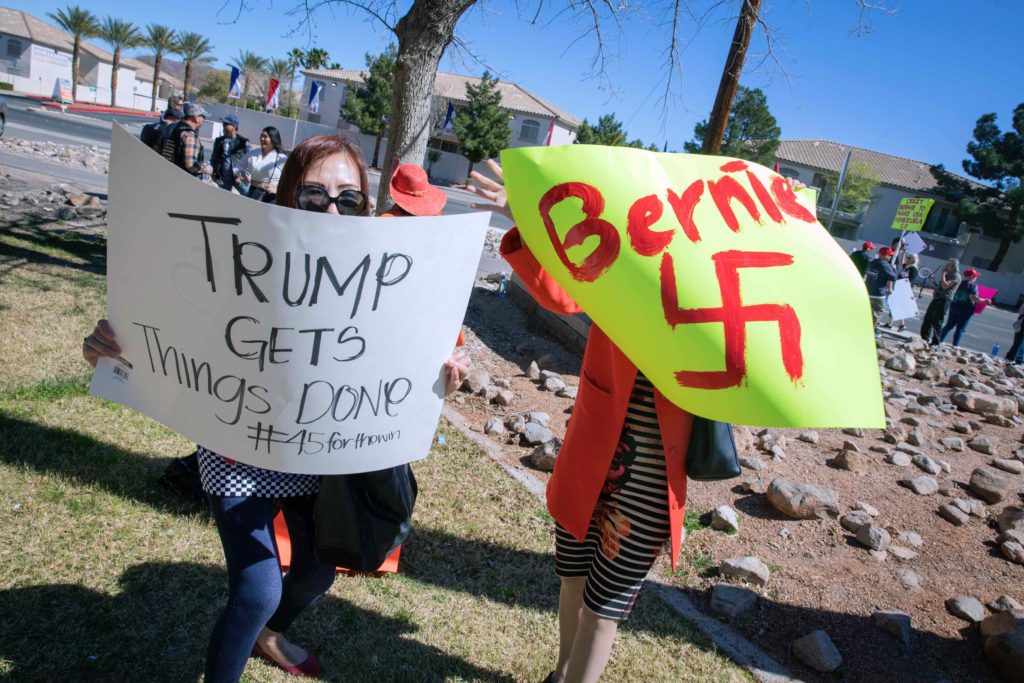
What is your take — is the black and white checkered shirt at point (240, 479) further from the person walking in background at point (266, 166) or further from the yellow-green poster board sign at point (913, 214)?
the yellow-green poster board sign at point (913, 214)

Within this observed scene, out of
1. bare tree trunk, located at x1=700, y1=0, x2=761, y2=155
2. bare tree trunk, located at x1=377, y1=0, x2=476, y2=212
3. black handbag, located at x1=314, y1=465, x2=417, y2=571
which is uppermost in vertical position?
bare tree trunk, located at x1=700, y1=0, x2=761, y2=155

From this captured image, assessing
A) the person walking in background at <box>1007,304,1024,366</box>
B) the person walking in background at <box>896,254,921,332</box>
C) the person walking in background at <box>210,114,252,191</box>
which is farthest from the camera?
the person walking in background at <box>896,254,921,332</box>

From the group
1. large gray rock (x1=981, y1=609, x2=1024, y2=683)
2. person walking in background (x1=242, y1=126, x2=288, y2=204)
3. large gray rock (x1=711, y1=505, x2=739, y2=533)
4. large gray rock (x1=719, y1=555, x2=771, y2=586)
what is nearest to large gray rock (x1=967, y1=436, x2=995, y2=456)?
large gray rock (x1=981, y1=609, x2=1024, y2=683)

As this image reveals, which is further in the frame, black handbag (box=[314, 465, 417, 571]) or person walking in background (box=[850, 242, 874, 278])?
person walking in background (box=[850, 242, 874, 278])

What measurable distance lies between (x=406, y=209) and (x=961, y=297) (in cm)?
1456

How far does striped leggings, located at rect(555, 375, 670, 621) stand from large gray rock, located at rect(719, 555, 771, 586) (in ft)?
5.28

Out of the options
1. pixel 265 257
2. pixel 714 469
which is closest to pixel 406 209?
pixel 265 257

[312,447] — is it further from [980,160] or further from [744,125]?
[744,125]

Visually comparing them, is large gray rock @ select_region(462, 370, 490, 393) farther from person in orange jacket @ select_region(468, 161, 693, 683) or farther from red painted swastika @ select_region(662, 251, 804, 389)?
red painted swastika @ select_region(662, 251, 804, 389)

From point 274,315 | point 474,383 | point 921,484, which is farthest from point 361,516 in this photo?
point 921,484

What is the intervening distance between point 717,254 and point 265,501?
1.38 meters

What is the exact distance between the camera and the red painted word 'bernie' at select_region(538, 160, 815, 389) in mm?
1626

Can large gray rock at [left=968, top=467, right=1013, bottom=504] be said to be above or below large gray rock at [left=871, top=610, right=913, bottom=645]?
above

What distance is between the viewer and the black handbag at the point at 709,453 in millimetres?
1852
